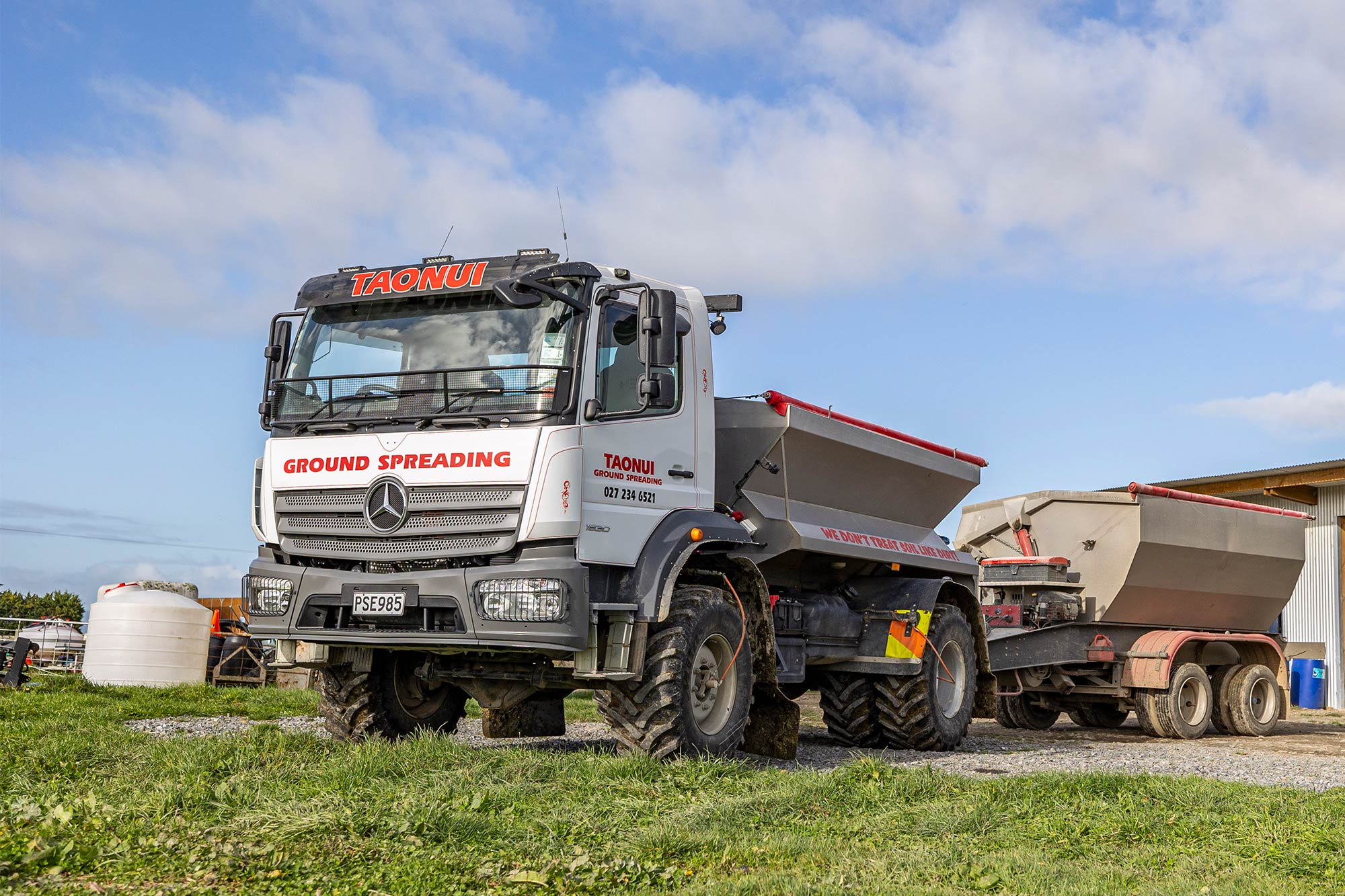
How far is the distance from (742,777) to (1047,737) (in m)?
8.37

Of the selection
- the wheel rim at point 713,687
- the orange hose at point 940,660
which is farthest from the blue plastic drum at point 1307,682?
the wheel rim at point 713,687

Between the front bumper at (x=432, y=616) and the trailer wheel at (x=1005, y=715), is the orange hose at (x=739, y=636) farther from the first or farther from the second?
the trailer wheel at (x=1005, y=715)

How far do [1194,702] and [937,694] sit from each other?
19.0 ft

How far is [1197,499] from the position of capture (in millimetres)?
15492

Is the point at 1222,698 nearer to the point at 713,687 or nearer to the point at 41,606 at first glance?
the point at 713,687

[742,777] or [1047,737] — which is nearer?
[742,777]

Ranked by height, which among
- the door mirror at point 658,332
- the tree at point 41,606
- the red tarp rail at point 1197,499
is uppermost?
the door mirror at point 658,332

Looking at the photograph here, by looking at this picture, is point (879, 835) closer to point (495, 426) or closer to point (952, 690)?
point (495, 426)

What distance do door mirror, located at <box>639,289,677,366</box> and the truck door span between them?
192 mm

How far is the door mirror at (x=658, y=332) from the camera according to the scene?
7.80 m

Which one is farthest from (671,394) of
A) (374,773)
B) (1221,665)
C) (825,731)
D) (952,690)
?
(1221,665)

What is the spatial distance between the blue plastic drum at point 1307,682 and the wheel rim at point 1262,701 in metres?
7.58

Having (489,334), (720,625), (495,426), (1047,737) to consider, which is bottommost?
(1047,737)

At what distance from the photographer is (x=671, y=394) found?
27.6 ft
